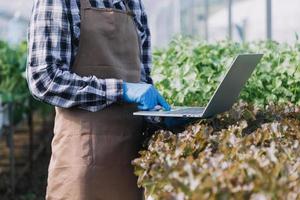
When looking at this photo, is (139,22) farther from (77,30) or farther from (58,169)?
(58,169)

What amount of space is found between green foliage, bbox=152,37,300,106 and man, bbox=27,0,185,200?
0.85m

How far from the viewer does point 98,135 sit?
2.93m

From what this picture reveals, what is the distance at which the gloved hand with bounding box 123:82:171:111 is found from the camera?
2.84 meters

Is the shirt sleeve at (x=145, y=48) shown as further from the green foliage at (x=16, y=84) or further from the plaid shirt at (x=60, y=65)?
the green foliage at (x=16, y=84)

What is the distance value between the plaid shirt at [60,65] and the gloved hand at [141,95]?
3 cm

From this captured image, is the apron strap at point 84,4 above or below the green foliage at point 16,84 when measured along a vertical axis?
above

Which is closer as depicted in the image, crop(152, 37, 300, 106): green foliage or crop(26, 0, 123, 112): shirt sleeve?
crop(26, 0, 123, 112): shirt sleeve

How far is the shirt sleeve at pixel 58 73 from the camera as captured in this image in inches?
113

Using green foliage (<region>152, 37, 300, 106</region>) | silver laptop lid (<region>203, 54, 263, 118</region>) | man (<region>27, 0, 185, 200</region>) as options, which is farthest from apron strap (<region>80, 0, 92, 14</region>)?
green foliage (<region>152, 37, 300, 106</region>)

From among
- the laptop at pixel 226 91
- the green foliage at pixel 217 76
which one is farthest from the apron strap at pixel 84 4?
the green foliage at pixel 217 76

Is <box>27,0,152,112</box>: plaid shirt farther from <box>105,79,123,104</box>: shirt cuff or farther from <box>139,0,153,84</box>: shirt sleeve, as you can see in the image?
<box>139,0,153,84</box>: shirt sleeve

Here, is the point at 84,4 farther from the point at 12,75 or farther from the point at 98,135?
Result: the point at 12,75

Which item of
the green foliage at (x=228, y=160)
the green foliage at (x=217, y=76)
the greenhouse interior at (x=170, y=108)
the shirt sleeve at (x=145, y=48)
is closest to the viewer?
the green foliage at (x=228, y=160)

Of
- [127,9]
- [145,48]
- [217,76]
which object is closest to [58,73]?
[127,9]
